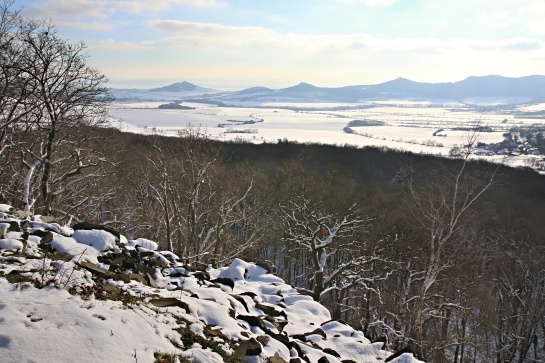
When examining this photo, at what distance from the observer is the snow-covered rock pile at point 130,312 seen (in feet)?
16.1

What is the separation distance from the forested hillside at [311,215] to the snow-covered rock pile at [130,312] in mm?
5237

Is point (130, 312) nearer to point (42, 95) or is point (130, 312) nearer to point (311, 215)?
point (42, 95)

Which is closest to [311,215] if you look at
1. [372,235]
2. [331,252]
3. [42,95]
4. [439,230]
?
[331,252]

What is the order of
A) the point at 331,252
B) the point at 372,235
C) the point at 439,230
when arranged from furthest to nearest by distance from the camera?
1. the point at 372,235
2. the point at 331,252
3. the point at 439,230

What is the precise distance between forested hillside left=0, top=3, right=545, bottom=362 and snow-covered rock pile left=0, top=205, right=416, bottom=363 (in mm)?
5237

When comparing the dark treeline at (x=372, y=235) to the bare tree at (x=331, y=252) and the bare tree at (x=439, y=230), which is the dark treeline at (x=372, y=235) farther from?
the bare tree at (x=439, y=230)

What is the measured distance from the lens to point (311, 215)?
26531 mm

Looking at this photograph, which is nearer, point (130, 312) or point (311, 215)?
point (130, 312)

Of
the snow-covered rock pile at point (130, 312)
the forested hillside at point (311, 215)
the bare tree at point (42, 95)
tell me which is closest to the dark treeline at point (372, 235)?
the forested hillside at point (311, 215)

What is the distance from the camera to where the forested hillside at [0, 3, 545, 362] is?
58.6 feet

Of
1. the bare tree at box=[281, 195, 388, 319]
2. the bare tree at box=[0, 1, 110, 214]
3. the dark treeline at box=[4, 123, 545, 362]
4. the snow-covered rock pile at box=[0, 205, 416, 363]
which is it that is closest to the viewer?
the snow-covered rock pile at box=[0, 205, 416, 363]

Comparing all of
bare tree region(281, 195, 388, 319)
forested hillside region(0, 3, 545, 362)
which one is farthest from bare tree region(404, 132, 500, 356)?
bare tree region(281, 195, 388, 319)

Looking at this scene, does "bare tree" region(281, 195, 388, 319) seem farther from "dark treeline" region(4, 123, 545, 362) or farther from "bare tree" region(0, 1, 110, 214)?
"bare tree" region(0, 1, 110, 214)

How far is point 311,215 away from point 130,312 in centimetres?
2117
